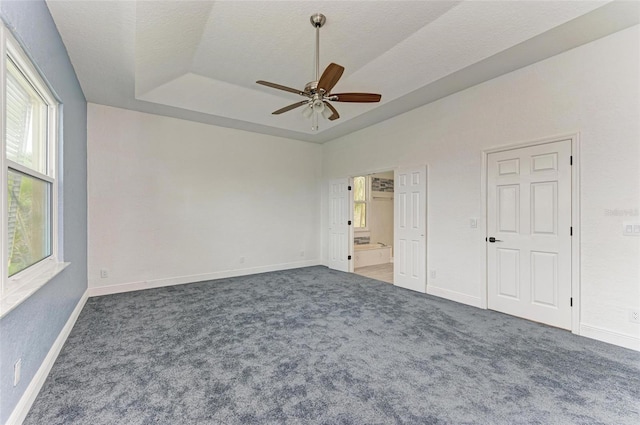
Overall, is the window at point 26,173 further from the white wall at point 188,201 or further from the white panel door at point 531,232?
the white panel door at point 531,232

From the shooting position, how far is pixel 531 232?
3271 millimetres

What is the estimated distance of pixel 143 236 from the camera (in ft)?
15.0

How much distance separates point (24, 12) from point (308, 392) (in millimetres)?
3224

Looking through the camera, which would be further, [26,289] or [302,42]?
[302,42]

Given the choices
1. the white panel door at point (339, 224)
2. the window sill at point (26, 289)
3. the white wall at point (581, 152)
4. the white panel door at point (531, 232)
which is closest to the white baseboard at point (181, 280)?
the white panel door at point (339, 224)

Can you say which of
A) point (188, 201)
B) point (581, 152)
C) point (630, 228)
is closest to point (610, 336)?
point (630, 228)

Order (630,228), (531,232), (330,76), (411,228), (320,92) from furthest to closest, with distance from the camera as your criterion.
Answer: (411,228)
(531,232)
(320,92)
(630,228)
(330,76)

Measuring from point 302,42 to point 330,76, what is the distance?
980 millimetres

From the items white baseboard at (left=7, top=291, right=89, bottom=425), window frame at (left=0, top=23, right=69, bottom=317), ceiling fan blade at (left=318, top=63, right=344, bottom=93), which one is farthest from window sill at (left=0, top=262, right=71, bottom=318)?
ceiling fan blade at (left=318, top=63, right=344, bottom=93)

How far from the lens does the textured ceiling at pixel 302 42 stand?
8.05ft

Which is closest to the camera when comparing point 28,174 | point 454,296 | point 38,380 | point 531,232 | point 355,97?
point 38,380

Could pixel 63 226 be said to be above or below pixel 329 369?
above

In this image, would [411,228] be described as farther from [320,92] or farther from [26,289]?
[26,289]

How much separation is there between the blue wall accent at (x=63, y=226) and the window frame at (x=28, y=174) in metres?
0.08
